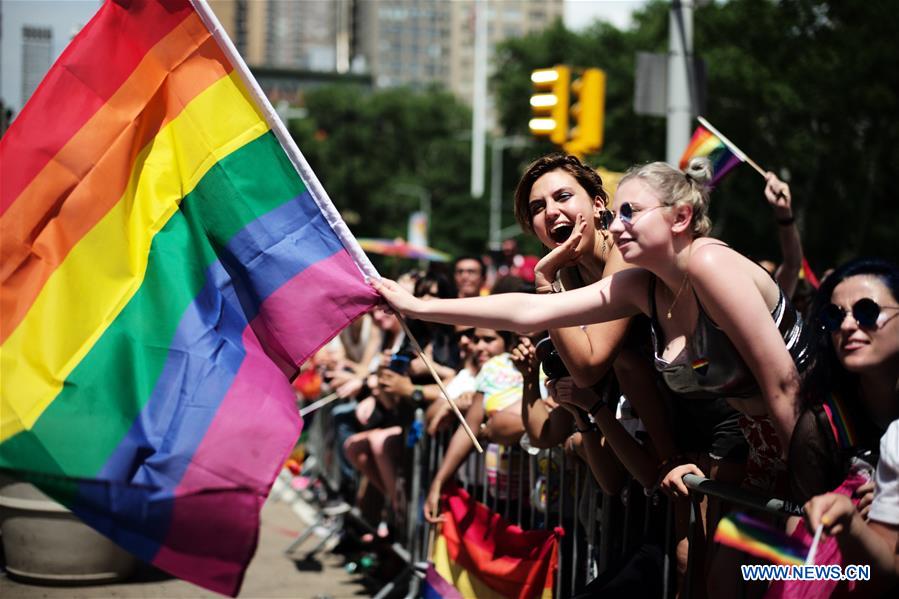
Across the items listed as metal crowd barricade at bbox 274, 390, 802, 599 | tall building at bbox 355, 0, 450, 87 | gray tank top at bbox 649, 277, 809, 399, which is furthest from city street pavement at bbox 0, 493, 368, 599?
tall building at bbox 355, 0, 450, 87

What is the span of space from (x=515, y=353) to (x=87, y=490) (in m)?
1.95

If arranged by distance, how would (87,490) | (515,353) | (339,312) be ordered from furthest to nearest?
(515,353) → (339,312) → (87,490)

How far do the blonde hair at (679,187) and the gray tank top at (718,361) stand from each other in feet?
1.05

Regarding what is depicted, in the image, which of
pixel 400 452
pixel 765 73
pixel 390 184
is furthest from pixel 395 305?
pixel 390 184

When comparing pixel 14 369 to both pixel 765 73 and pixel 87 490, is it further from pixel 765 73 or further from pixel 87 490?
pixel 765 73

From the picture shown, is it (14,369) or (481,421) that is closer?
(14,369)

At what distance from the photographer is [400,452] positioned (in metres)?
7.88

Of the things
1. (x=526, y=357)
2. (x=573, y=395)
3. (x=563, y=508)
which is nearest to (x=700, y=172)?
(x=573, y=395)

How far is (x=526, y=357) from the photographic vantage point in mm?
4977

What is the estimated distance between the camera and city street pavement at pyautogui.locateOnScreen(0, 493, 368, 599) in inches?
274

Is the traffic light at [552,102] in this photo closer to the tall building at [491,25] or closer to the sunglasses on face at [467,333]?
the sunglasses on face at [467,333]

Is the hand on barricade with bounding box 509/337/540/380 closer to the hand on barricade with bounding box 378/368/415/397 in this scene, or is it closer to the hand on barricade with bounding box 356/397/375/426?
the hand on barricade with bounding box 378/368/415/397

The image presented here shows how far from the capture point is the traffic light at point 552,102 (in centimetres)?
1437

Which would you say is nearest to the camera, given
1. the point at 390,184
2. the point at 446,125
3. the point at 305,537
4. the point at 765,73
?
the point at 305,537
